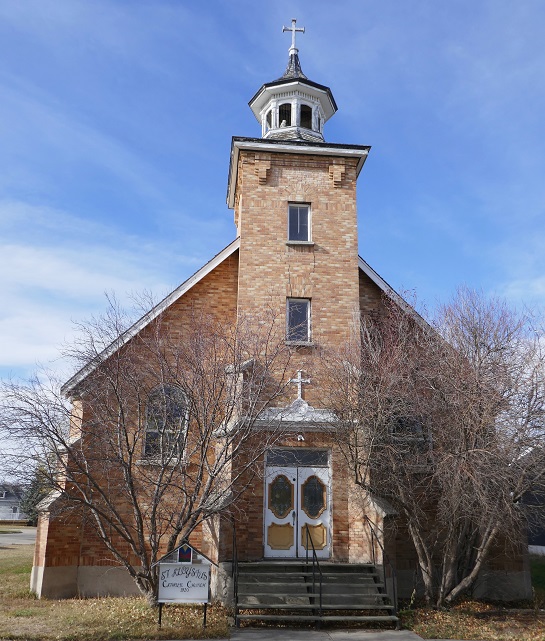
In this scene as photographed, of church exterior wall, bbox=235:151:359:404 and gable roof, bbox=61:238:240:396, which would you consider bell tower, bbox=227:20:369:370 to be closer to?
church exterior wall, bbox=235:151:359:404

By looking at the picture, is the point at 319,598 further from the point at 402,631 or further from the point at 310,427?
the point at 310,427

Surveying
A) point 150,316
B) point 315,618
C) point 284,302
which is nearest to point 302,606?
point 315,618

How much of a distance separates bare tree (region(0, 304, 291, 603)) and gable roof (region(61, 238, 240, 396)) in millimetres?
49

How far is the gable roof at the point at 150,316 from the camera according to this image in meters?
13.4

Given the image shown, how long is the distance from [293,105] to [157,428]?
11.2 meters

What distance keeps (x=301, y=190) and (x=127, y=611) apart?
10.9 meters

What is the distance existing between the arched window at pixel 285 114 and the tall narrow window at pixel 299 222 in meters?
3.81

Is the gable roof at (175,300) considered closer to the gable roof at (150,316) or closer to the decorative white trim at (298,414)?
the gable roof at (150,316)

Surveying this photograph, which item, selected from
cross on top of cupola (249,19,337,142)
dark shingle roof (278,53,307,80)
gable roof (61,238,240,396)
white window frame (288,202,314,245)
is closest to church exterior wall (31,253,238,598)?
gable roof (61,238,240,396)

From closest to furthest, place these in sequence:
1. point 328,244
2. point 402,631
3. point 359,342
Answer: point 402,631 < point 359,342 < point 328,244

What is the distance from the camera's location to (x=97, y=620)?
11.4 metres

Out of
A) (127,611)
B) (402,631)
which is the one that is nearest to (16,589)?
(127,611)

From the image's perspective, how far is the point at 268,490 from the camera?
1479cm

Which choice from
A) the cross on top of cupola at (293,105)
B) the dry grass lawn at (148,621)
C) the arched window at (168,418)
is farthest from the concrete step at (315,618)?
the cross on top of cupola at (293,105)
